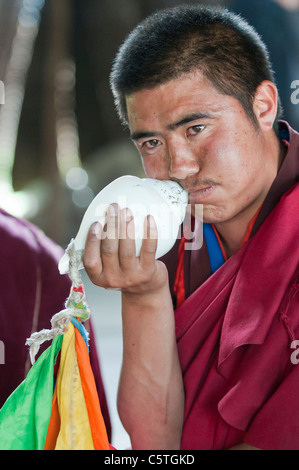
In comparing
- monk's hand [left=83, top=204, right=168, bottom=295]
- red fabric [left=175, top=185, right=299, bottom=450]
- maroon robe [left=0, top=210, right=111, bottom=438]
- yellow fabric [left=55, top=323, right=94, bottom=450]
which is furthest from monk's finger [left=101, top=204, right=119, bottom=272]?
maroon robe [left=0, top=210, right=111, bottom=438]

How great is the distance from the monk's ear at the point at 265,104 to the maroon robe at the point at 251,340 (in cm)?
7

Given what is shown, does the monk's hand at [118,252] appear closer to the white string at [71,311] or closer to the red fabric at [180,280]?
the white string at [71,311]

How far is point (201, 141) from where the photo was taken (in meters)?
0.96

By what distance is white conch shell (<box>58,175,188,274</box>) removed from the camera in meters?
0.82

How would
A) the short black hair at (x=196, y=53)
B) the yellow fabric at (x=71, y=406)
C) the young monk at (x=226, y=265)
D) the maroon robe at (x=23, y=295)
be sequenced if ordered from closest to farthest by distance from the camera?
the yellow fabric at (x=71, y=406) → the young monk at (x=226, y=265) → the short black hair at (x=196, y=53) → the maroon robe at (x=23, y=295)

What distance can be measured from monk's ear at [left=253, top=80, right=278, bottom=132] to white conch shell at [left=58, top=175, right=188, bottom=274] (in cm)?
27

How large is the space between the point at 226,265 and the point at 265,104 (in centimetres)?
31

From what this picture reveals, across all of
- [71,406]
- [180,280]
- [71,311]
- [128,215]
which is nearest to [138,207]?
[128,215]

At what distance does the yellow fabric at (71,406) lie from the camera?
770 mm

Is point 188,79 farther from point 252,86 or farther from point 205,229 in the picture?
point 205,229

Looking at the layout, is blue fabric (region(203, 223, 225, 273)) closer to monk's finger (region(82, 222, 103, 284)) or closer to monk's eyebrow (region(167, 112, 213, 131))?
monk's eyebrow (region(167, 112, 213, 131))

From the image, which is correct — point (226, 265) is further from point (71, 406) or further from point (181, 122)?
point (71, 406)

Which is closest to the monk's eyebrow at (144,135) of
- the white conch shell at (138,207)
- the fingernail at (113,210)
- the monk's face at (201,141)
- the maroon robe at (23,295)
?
the monk's face at (201,141)
